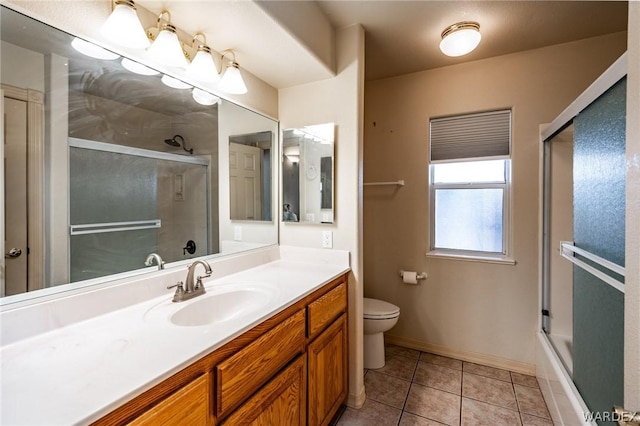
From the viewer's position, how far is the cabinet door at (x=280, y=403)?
946 mm

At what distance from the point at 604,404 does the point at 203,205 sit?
6.65 ft

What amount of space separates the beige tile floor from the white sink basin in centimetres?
96

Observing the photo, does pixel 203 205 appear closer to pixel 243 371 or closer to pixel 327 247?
pixel 327 247

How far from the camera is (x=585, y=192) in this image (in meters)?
1.29

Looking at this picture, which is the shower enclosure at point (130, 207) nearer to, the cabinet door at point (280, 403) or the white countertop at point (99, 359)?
the white countertop at point (99, 359)

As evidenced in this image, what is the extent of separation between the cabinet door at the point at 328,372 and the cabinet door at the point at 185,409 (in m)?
0.61

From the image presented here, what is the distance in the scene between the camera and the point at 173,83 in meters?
1.38

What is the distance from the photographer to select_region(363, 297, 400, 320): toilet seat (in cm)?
208

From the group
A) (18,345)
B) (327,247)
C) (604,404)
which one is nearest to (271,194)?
(327,247)

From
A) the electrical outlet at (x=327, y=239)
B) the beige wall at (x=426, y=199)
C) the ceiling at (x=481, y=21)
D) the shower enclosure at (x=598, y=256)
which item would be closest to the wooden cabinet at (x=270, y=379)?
the electrical outlet at (x=327, y=239)

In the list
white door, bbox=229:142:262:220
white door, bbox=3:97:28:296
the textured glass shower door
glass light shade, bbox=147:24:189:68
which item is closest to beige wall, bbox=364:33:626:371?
the textured glass shower door

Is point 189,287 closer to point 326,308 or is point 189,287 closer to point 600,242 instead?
point 326,308

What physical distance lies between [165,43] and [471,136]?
87.0 inches

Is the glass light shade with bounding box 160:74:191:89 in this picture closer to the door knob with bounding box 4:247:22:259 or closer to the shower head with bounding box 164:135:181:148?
the shower head with bounding box 164:135:181:148
